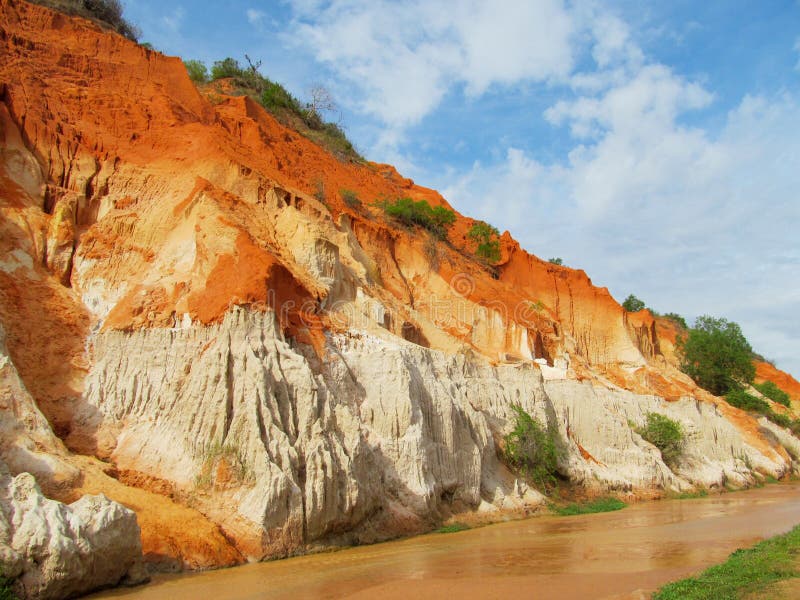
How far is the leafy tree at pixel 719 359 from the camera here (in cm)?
4797

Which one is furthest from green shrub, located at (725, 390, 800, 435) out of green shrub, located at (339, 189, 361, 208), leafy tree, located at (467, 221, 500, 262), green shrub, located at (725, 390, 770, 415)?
green shrub, located at (339, 189, 361, 208)

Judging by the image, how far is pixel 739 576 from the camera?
30.5 ft

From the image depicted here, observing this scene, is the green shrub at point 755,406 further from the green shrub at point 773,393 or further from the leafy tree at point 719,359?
the green shrub at point 773,393

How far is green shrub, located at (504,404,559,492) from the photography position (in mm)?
21812

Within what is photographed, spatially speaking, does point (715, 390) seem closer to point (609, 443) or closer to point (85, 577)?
point (609, 443)

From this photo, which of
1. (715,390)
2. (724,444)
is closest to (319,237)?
(724,444)

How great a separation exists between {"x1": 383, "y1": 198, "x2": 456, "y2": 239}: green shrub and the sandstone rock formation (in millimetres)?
6325

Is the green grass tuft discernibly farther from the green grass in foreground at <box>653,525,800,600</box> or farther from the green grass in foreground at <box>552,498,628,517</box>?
the green grass in foreground at <box>653,525,800,600</box>

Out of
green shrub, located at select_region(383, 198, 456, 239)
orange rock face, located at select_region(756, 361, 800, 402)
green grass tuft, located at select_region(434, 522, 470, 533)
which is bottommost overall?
green grass tuft, located at select_region(434, 522, 470, 533)

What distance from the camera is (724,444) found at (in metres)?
34.8

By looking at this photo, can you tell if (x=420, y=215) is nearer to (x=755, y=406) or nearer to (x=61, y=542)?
(x=755, y=406)

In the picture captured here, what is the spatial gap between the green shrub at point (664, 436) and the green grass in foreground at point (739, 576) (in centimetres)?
1979

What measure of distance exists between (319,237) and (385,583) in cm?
1453

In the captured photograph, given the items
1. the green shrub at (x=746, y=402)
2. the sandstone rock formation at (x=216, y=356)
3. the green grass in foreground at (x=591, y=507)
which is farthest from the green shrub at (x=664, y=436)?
the green shrub at (x=746, y=402)
